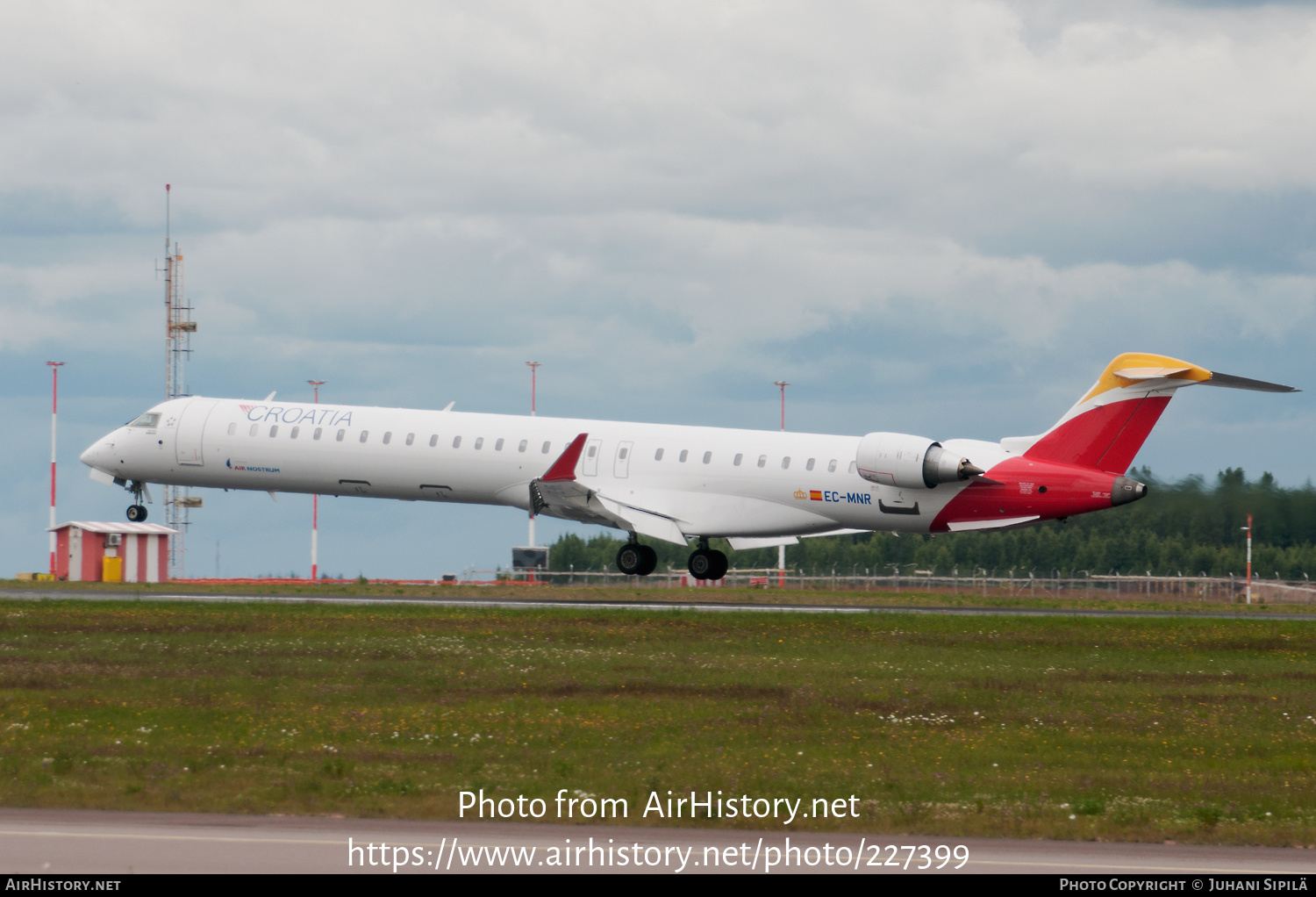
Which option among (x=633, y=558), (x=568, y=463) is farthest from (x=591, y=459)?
(x=633, y=558)

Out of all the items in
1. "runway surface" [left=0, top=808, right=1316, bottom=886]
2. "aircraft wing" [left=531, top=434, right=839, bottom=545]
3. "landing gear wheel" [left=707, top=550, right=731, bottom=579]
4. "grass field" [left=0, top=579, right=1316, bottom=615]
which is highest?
"aircraft wing" [left=531, top=434, right=839, bottom=545]

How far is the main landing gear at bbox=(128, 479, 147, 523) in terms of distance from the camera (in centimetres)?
4584

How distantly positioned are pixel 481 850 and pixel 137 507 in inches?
1446

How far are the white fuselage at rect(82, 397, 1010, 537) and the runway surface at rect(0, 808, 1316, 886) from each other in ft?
83.7

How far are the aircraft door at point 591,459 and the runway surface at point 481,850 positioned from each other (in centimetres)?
2721

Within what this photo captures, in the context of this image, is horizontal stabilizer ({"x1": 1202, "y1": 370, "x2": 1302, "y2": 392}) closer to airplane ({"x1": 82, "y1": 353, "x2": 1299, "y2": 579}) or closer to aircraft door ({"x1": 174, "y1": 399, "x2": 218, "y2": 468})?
airplane ({"x1": 82, "y1": 353, "x2": 1299, "y2": 579})

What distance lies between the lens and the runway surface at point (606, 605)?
125 feet

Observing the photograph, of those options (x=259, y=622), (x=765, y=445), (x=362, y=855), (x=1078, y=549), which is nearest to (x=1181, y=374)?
(x=765, y=445)

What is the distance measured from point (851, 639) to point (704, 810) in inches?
617

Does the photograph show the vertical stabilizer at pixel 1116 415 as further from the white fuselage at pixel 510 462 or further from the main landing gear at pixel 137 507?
the main landing gear at pixel 137 507

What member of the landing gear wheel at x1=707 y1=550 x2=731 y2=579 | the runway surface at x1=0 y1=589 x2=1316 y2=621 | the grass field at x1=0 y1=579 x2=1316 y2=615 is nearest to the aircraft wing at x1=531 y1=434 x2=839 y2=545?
the landing gear wheel at x1=707 y1=550 x2=731 y2=579

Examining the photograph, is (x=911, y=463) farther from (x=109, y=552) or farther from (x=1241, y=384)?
(x=109, y=552)

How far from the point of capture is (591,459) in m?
41.4

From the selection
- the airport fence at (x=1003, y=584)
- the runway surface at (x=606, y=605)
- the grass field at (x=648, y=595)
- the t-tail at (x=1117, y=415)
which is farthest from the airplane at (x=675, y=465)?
the airport fence at (x=1003, y=584)
